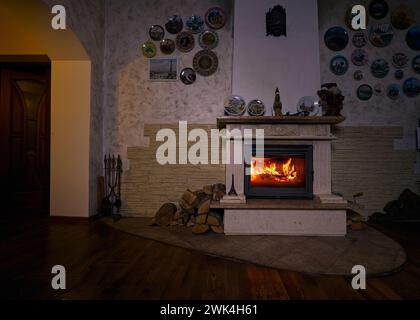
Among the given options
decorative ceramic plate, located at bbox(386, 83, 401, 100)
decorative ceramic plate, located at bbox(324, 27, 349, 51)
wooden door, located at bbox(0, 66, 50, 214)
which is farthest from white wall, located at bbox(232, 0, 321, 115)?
wooden door, located at bbox(0, 66, 50, 214)

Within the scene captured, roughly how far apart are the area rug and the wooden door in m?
2.04

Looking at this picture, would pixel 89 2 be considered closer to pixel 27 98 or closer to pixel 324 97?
pixel 27 98

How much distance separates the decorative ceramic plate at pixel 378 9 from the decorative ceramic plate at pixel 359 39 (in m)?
0.34

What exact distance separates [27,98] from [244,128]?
360cm

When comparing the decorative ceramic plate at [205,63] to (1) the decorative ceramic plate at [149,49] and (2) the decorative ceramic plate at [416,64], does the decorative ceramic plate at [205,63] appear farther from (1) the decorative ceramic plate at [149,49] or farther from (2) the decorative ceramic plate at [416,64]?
(2) the decorative ceramic plate at [416,64]

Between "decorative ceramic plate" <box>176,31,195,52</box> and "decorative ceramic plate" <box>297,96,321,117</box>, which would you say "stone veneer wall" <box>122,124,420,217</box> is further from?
"decorative ceramic plate" <box>176,31,195,52</box>

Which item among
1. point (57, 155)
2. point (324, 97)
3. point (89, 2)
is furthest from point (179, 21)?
point (57, 155)

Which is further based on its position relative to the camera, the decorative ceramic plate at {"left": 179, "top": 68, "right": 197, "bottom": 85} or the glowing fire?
the decorative ceramic plate at {"left": 179, "top": 68, "right": 197, "bottom": 85}

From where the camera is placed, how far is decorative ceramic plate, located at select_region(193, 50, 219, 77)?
3768mm

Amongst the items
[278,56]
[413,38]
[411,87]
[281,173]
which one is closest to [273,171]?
[281,173]

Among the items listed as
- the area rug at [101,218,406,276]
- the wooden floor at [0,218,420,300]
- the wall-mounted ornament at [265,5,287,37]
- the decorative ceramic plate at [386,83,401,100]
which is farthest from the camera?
the decorative ceramic plate at [386,83,401,100]

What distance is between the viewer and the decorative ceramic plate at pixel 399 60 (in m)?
3.67

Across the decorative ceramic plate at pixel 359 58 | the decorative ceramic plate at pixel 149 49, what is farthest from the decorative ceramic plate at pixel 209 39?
the decorative ceramic plate at pixel 359 58

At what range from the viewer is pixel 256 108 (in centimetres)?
326
